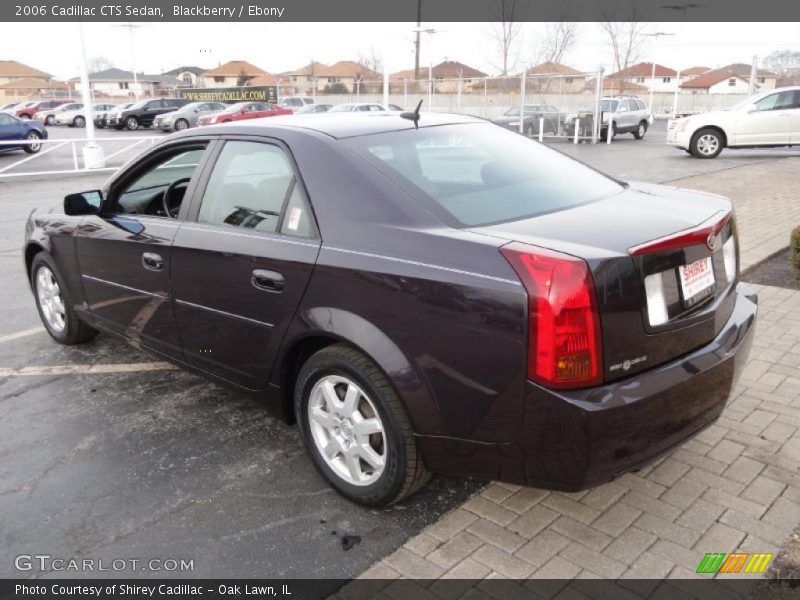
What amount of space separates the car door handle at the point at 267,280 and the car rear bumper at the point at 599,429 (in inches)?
36.8

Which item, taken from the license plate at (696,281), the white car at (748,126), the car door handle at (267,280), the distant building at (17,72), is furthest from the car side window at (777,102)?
the distant building at (17,72)

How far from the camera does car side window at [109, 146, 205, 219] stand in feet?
12.8

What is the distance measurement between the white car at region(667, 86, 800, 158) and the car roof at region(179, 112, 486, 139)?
17097 millimetres

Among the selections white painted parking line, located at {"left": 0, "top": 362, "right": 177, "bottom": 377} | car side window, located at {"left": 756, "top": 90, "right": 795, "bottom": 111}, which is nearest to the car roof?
white painted parking line, located at {"left": 0, "top": 362, "right": 177, "bottom": 377}

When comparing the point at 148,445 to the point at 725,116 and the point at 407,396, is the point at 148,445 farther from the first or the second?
the point at 725,116

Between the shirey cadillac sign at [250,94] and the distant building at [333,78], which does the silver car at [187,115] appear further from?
the distant building at [333,78]

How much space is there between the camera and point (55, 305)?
4973 mm

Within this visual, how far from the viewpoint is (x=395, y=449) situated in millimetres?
2705

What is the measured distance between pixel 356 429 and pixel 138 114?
39.1 meters

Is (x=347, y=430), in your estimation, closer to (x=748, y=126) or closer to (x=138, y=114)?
(x=748, y=126)

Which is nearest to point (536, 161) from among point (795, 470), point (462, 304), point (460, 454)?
point (462, 304)

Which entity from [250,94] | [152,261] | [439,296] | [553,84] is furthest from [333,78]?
[439,296]

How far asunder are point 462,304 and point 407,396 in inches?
17.7

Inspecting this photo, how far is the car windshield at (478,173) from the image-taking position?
9.41 feet
